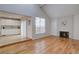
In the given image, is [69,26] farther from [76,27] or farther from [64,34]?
[64,34]

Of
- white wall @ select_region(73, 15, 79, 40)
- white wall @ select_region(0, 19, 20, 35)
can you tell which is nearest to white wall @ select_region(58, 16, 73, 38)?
white wall @ select_region(73, 15, 79, 40)

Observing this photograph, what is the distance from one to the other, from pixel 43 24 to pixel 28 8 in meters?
2.28

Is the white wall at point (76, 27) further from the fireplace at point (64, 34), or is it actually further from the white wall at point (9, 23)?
the white wall at point (9, 23)

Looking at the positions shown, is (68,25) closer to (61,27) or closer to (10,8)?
(61,27)

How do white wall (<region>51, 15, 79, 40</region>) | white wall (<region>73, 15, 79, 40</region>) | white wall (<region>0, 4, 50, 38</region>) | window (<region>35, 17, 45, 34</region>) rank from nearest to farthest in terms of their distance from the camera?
white wall (<region>0, 4, 50, 38</region>), white wall (<region>73, 15, 79, 40</region>), white wall (<region>51, 15, 79, 40</region>), window (<region>35, 17, 45, 34</region>)

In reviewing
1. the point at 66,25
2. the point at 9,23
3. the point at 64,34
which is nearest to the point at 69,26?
the point at 66,25

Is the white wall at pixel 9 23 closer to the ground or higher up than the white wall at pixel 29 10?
closer to the ground

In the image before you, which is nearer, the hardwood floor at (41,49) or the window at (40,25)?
the hardwood floor at (41,49)

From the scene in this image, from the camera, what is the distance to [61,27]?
296 inches

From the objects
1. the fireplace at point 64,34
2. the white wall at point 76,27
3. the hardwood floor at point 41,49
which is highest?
the white wall at point 76,27

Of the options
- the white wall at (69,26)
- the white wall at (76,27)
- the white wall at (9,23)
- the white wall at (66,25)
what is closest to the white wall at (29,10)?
the white wall at (69,26)

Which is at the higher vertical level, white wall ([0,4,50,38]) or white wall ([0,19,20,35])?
white wall ([0,4,50,38])

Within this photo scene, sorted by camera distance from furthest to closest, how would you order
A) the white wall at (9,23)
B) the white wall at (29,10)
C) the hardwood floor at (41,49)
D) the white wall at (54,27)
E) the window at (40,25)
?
the white wall at (54,27) → the white wall at (9,23) → the window at (40,25) → the white wall at (29,10) → the hardwood floor at (41,49)

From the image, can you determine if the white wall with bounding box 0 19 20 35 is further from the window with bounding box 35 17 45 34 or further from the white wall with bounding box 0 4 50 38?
the white wall with bounding box 0 4 50 38
